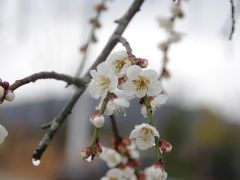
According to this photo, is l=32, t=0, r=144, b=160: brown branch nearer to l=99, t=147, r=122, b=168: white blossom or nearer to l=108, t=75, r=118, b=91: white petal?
l=99, t=147, r=122, b=168: white blossom

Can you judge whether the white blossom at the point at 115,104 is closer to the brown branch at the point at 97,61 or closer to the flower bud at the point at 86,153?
the flower bud at the point at 86,153

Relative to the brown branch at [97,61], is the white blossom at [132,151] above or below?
below

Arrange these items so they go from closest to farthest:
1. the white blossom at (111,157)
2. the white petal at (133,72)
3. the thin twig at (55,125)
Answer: the white petal at (133,72) < the thin twig at (55,125) < the white blossom at (111,157)

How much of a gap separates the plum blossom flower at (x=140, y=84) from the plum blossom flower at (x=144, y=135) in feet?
0.19

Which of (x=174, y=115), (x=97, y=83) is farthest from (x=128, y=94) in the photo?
(x=174, y=115)

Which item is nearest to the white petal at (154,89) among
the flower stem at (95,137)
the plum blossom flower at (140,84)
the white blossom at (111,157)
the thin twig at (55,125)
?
the plum blossom flower at (140,84)

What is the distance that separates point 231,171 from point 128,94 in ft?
47.4

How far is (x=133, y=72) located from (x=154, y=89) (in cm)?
7

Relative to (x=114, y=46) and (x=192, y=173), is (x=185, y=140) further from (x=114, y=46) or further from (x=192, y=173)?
(x=114, y=46)

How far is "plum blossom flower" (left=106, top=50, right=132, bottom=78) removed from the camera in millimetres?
992

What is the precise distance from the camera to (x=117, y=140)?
4.94ft

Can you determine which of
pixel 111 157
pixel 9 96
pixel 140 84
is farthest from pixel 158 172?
pixel 111 157

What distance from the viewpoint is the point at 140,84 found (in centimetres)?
98

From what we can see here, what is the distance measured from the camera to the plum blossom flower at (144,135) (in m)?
0.99
